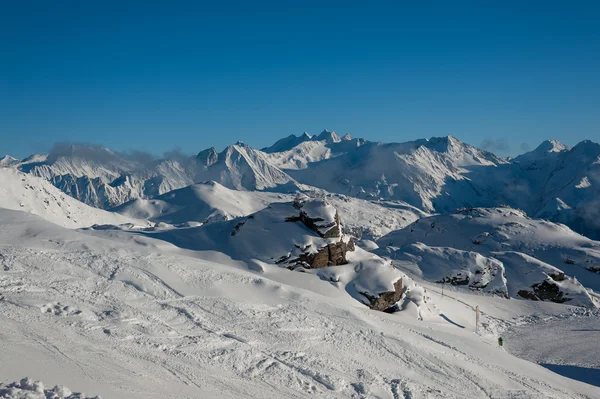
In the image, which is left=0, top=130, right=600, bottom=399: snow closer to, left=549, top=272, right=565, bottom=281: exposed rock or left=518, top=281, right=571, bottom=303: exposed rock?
left=518, top=281, right=571, bottom=303: exposed rock

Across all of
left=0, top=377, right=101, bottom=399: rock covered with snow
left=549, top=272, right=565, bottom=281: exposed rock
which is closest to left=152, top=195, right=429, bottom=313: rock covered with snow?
left=0, top=377, right=101, bottom=399: rock covered with snow

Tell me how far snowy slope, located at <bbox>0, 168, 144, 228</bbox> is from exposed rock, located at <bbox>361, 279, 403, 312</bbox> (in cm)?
7961

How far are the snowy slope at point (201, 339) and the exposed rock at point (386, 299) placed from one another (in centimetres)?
548

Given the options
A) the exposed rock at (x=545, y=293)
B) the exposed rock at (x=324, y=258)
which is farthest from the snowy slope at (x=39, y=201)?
the exposed rock at (x=545, y=293)

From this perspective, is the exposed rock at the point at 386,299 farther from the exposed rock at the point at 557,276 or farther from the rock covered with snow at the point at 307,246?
the exposed rock at the point at 557,276

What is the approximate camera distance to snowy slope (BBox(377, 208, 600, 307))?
59906mm

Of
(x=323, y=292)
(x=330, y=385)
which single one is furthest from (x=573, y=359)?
(x=330, y=385)

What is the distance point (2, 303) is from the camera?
21.1 metres

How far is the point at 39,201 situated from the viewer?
10231 cm

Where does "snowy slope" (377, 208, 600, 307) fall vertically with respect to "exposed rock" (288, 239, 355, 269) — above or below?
above

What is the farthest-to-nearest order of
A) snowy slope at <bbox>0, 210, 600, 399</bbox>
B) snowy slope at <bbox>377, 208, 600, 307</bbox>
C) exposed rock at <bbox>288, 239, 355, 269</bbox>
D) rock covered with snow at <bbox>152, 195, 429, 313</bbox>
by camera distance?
snowy slope at <bbox>377, 208, 600, 307</bbox>, exposed rock at <bbox>288, 239, 355, 269</bbox>, rock covered with snow at <bbox>152, 195, 429, 313</bbox>, snowy slope at <bbox>0, 210, 600, 399</bbox>

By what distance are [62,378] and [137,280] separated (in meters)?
12.3

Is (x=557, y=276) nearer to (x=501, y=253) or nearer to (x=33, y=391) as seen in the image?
(x=501, y=253)

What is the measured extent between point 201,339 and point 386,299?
20.2 meters
